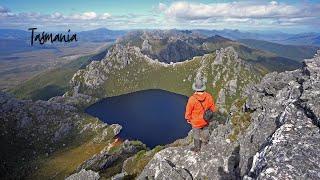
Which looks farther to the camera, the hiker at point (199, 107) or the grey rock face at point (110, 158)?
the grey rock face at point (110, 158)

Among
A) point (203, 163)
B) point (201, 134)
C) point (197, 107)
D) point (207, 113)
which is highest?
point (197, 107)

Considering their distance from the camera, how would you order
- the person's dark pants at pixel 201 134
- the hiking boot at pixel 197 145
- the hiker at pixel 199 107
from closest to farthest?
the hiker at pixel 199 107 → the person's dark pants at pixel 201 134 → the hiking boot at pixel 197 145

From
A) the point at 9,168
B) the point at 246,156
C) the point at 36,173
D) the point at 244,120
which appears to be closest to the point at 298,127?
the point at 246,156

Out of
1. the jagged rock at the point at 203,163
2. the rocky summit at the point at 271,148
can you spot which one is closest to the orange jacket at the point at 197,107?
the rocky summit at the point at 271,148

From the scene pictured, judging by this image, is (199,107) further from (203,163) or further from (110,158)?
(110,158)

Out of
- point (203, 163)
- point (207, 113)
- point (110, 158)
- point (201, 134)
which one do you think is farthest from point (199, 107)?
point (110, 158)

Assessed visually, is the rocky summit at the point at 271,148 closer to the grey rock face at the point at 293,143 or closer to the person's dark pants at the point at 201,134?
the grey rock face at the point at 293,143
